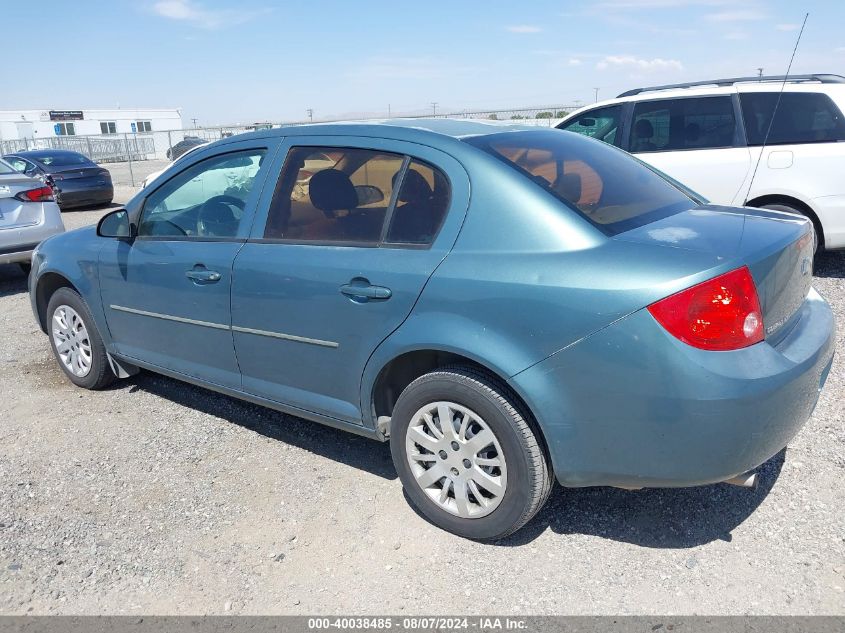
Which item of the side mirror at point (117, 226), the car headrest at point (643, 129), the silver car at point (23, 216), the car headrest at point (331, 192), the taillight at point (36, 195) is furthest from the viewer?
the taillight at point (36, 195)

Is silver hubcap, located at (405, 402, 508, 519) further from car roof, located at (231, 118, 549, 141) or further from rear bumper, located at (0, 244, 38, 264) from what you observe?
rear bumper, located at (0, 244, 38, 264)

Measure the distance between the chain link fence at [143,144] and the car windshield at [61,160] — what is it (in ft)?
12.4

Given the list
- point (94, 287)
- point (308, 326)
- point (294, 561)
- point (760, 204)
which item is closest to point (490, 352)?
point (308, 326)

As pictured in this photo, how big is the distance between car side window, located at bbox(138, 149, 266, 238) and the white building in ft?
171

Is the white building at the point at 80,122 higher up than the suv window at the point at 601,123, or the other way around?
the white building at the point at 80,122

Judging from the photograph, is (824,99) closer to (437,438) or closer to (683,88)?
(683,88)

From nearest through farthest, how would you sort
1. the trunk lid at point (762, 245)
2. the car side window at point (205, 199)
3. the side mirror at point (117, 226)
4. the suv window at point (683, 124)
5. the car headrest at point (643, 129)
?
the trunk lid at point (762, 245) < the car side window at point (205, 199) < the side mirror at point (117, 226) < the suv window at point (683, 124) < the car headrest at point (643, 129)

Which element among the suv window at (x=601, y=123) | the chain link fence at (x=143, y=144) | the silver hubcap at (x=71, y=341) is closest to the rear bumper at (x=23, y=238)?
the silver hubcap at (x=71, y=341)

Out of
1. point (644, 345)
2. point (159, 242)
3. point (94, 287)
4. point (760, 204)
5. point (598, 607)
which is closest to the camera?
point (644, 345)

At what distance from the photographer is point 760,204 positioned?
6.91 m

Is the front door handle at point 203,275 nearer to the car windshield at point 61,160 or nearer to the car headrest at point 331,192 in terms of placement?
the car headrest at point 331,192

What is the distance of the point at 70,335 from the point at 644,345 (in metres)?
4.03

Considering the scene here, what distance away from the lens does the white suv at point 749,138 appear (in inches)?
254

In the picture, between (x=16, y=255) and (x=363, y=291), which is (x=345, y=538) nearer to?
(x=363, y=291)
